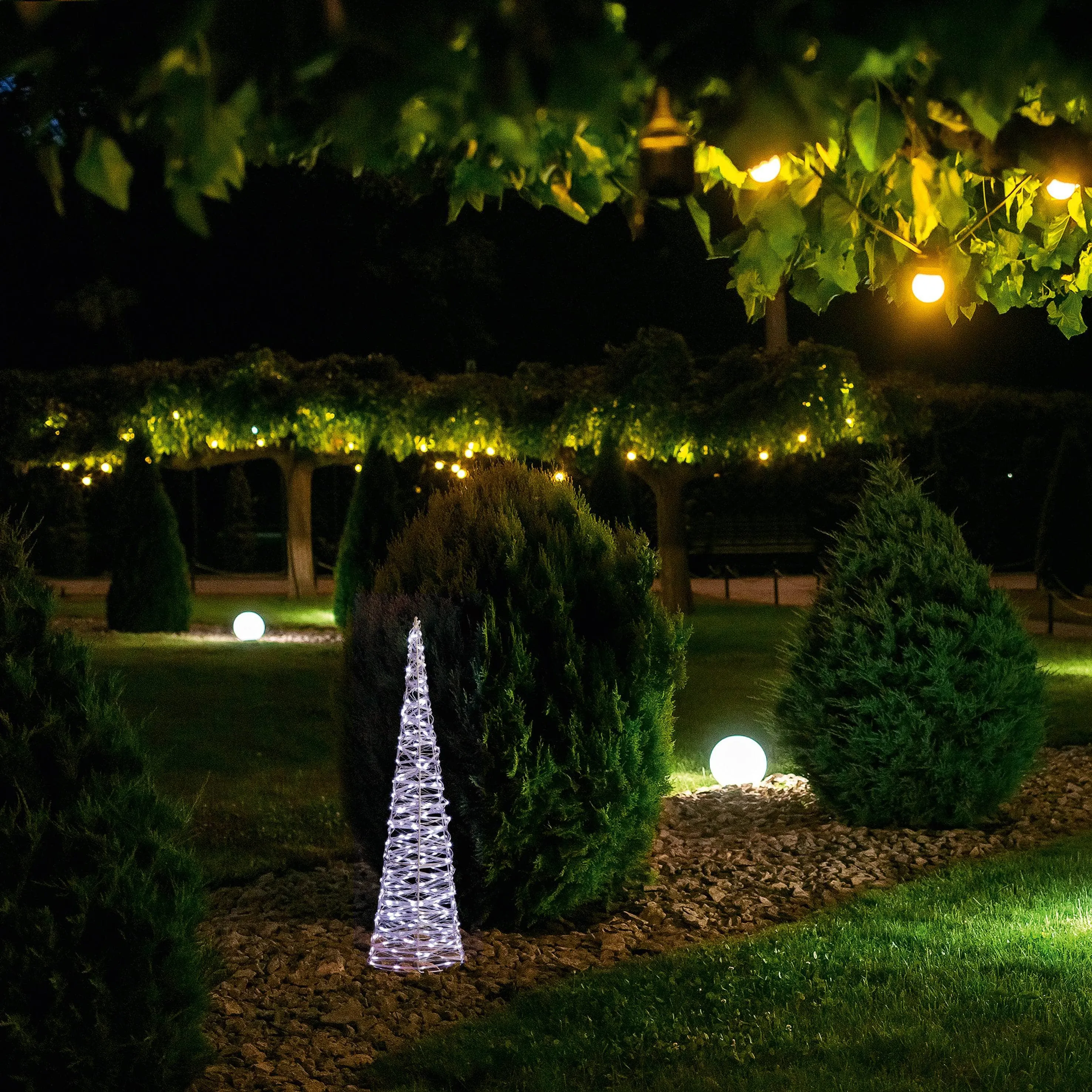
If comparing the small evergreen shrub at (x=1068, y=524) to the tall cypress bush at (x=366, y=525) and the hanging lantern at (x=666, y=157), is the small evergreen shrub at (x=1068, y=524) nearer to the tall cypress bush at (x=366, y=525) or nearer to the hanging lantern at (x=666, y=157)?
the tall cypress bush at (x=366, y=525)

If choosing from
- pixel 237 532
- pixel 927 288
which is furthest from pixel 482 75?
pixel 237 532

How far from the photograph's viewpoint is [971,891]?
5.64 metres

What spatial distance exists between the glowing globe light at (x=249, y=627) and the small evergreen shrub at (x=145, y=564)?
1.24m

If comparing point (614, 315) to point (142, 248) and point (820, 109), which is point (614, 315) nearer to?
point (142, 248)

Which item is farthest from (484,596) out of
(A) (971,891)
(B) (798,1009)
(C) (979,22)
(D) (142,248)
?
(D) (142,248)

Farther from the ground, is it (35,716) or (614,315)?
(614,315)

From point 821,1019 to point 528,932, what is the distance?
144 centimetres

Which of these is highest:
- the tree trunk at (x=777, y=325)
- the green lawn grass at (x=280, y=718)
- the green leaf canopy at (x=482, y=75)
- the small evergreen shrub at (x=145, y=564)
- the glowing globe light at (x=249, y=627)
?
the tree trunk at (x=777, y=325)

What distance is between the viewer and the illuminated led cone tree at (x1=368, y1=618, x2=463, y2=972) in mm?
4824

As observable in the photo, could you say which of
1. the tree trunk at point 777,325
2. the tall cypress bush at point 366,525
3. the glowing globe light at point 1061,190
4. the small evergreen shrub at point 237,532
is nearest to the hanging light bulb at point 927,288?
the glowing globe light at point 1061,190

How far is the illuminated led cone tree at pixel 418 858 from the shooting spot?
4824mm

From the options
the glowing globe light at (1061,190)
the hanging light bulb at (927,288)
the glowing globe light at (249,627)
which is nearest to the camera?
the glowing globe light at (1061,190)

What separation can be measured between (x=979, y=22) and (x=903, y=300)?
3.22m

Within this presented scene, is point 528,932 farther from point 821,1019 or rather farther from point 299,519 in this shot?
point 299,519
